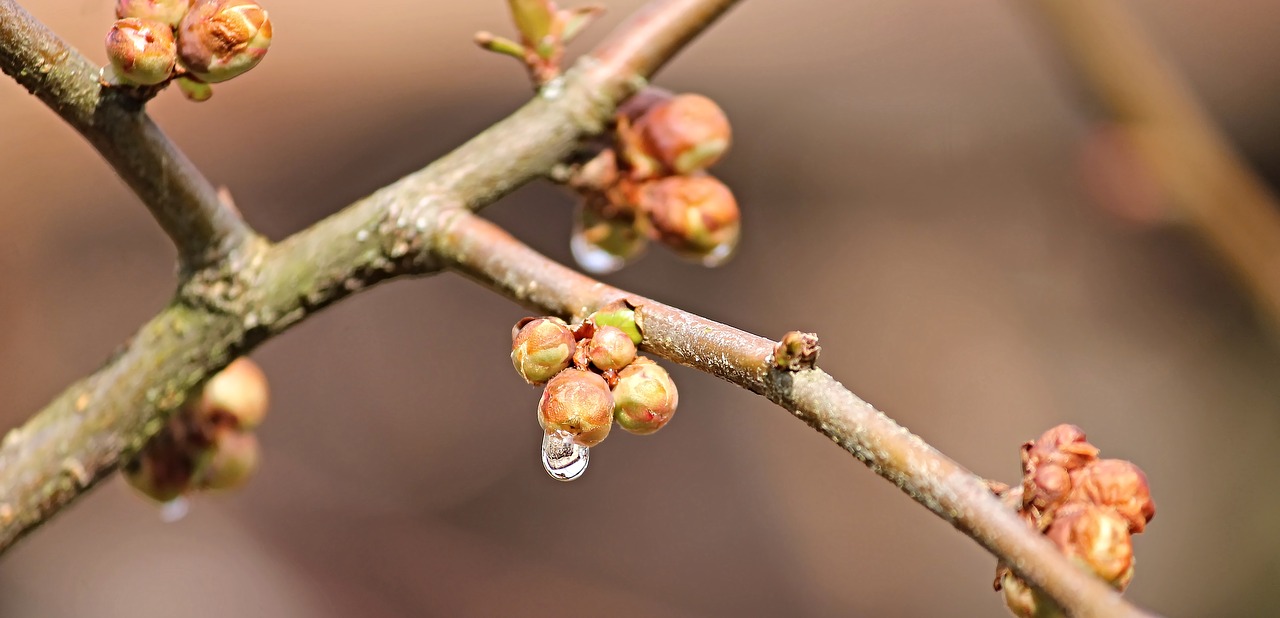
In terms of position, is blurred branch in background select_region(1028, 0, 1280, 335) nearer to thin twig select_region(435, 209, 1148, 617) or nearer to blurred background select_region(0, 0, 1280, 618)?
blurred background select_region(0, 0, 1280, 618)

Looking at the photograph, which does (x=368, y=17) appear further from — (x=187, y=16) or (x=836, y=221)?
(x=187, y=16)

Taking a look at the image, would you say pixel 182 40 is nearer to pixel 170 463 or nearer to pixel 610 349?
pixel 610 349

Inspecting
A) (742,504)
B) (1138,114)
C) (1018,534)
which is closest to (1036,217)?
(742,504)

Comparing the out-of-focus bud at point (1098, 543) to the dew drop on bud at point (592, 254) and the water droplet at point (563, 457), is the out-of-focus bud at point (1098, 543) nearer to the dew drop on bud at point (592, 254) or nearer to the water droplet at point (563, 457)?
the water droplet at point (563, 457)

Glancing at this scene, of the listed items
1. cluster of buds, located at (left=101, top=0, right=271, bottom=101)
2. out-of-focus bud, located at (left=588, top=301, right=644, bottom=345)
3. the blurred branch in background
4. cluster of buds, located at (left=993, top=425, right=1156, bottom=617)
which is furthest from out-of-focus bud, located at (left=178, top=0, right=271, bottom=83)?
the blurred branch in background

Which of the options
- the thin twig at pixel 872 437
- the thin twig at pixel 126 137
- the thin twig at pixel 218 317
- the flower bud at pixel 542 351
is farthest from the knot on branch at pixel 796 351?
the thin twig at pixel 126 137

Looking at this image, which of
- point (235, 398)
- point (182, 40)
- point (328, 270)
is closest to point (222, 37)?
point (182, 40)

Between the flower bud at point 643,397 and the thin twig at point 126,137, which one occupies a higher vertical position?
the thin twig at point 126,137
